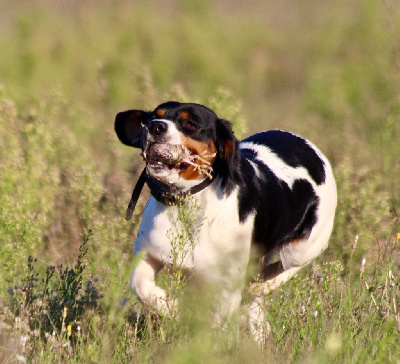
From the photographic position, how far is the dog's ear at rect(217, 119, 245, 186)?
382 cm

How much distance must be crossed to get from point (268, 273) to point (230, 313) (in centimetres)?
116

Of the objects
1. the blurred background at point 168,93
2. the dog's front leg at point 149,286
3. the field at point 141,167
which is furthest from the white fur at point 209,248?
the blurred background at point 168,93

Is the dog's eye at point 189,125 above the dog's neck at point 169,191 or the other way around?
above

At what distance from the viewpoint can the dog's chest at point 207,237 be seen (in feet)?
12.3

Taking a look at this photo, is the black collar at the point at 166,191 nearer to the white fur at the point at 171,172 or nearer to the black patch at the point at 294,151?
the white fur at the point at 171,172

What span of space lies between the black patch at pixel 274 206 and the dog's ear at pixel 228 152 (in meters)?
0.15

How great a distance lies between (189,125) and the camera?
3.85 m

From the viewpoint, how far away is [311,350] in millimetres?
3266

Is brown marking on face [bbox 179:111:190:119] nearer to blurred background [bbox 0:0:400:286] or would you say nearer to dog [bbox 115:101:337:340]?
dog [bbox 115:101:337:340]

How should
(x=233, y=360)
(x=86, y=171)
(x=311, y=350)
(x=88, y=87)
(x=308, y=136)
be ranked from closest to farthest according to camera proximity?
(x=233, y=360) → (x=311, y=350) → (x=86, y=171) → (x=308, y=136) → (x=88, y=87)

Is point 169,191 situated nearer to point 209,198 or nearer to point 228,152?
point 209,198

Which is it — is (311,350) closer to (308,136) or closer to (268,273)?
(268,273)

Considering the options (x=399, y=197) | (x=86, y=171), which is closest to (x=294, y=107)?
(x=399, y=197)

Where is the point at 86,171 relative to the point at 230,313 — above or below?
above
